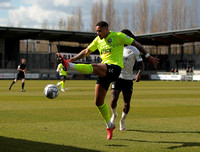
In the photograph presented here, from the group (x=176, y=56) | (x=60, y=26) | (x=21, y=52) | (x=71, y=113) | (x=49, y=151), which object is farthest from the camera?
(x=60, y=26)

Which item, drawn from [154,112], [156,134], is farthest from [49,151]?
[154,112]

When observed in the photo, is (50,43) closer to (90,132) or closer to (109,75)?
(90,132)

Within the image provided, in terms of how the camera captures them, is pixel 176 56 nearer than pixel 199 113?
No

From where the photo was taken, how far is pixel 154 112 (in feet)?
40.5

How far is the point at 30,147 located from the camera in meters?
6.30

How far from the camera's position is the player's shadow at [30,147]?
240 inches

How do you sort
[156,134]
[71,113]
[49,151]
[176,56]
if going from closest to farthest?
[49,151], [156,134], [71,113], [176,56]

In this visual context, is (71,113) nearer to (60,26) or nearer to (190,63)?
(190,63)

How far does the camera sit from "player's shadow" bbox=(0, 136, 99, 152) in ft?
20.0

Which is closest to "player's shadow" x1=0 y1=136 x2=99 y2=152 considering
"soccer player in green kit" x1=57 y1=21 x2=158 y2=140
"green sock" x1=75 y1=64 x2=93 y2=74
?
"soccer player in green kit" x1=57 y1=21 x2=158 y2=140

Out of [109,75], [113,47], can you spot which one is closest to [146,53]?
[113,47]

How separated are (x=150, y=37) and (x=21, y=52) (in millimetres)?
21275

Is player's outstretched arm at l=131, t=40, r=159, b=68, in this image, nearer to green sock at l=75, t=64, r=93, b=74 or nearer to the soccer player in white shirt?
the soccer player in white shirt

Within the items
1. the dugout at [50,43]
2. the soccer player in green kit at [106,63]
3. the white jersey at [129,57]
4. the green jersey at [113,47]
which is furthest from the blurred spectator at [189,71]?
the green jersey at [113,47]
